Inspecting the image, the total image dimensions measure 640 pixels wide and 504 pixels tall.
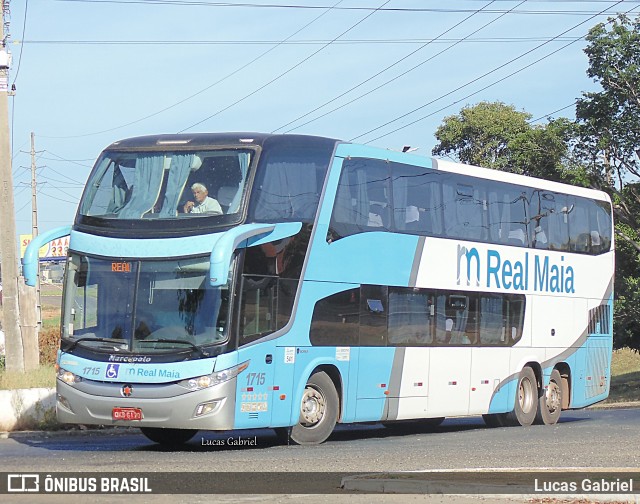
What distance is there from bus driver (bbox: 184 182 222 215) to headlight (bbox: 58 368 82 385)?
8.96 ft

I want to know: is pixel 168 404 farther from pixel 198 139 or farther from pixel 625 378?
pixel 625 378

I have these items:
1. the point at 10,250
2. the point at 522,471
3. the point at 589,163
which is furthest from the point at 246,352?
the point at 589,163

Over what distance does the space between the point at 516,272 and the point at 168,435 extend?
793cm

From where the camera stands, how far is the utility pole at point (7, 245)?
22938 millimetres

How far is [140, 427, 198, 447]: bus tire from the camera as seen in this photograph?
56.4 ft

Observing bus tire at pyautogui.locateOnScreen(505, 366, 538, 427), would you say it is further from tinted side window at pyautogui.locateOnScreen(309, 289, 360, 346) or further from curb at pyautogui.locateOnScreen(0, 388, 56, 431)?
curb at pyautogui.locateOnScreen(0, 388, 56, 431)

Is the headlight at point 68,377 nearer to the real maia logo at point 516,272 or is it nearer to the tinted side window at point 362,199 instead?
the tinted side window at point 362,199

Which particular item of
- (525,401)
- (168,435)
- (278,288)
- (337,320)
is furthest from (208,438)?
(525,401)

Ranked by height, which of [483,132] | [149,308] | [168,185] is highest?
[483,132]

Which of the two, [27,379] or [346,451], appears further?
[27,379]

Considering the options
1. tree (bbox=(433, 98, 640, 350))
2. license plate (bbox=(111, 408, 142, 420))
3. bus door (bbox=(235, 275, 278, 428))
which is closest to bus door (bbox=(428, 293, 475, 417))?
bus door (bbox=(235, 275, 278, 428))

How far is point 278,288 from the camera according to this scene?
16.3 metres

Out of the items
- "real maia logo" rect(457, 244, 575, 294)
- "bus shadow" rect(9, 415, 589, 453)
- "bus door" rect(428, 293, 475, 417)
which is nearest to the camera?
"bus shadow" rect(9, 415, 589, 453)

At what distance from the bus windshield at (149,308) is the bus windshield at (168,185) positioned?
31.3 inches
